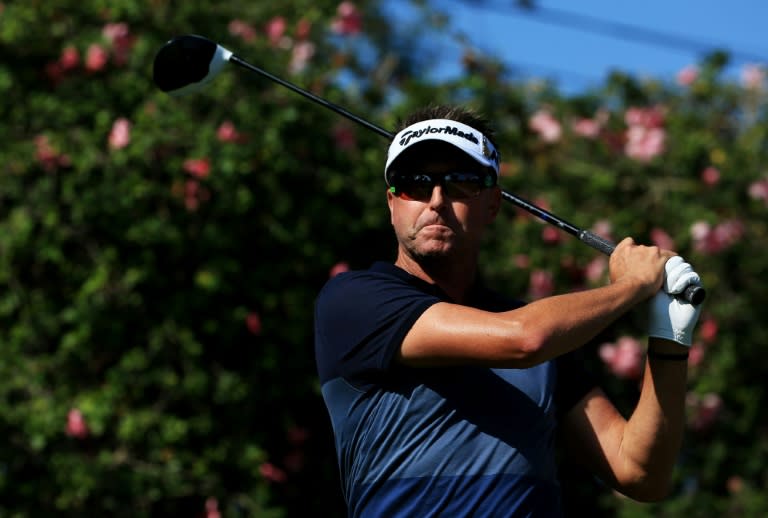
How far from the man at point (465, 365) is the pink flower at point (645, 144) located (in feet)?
14.7

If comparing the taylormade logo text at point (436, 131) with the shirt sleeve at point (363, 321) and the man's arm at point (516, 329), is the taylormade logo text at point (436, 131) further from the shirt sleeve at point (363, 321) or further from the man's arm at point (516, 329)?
the man's arm at point (516, 329)

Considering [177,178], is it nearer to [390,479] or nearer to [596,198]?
[596,198]

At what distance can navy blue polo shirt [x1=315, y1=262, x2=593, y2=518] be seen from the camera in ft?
9.34

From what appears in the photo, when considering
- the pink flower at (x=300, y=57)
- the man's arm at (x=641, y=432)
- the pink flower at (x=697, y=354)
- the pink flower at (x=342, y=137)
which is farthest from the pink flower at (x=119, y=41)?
the man's arm at (x=641, y=432)

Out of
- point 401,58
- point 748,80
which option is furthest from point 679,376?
point 401,58

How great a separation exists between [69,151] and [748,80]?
4615mm

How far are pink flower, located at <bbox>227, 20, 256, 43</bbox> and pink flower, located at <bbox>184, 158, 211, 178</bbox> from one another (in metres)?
1.07

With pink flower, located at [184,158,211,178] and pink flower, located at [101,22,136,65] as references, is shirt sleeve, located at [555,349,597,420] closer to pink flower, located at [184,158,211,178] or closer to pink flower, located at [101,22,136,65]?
pink flower, located at [184,158,211,178]

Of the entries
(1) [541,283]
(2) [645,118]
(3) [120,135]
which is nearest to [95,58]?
(3) [120,135]

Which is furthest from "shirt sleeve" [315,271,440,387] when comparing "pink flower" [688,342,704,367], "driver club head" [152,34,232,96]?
"pink flower" [688,342,704,367]

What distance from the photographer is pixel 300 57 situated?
702 centimetres

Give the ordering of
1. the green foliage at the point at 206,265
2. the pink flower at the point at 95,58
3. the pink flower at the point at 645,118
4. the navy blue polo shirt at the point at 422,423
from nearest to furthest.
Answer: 1. the navy blue polo shirt at the point at 422,423
2. the green foliage at the point at 206,265
3. the pink flower at the point at 95,58
4. the pink flower at the point at 645,118

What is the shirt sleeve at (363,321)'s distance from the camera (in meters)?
2.86

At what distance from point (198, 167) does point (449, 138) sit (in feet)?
10.6
